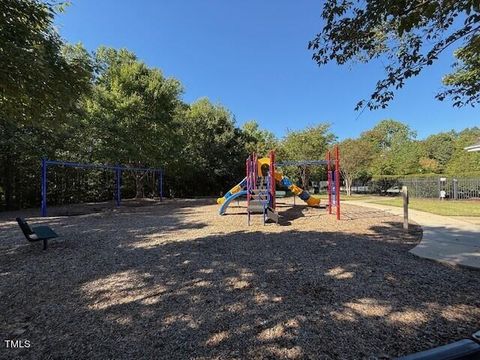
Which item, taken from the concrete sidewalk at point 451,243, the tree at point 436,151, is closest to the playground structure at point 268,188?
the concrete sidewalk at point 451,243

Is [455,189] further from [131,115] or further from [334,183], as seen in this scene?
[131,115]

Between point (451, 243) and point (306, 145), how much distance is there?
27.7 metres

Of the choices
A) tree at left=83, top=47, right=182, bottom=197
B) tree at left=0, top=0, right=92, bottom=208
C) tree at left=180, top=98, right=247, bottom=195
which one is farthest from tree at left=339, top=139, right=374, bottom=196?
tree at left=0, top=0, right=92, bottom=208

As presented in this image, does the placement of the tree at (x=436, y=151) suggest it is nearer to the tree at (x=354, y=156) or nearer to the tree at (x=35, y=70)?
the tree at (x=354, y=156)

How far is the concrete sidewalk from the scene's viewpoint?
5676 millimetres

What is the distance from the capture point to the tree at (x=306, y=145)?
3412cm

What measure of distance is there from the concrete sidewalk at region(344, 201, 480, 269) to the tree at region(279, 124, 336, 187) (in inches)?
956

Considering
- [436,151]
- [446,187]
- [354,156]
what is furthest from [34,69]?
[436,151]

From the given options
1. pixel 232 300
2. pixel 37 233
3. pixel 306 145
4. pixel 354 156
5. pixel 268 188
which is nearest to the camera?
pixel 232 300

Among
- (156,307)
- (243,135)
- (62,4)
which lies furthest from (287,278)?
(243,135)

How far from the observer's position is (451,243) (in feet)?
23.0

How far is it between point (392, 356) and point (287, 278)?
7.14 ft

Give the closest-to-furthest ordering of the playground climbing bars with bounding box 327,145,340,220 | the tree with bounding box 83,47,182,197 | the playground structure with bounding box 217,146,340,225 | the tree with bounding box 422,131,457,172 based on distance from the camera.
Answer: the playground structure with bounding box 217,146,340,225, the playground climbing bars with bounding box 327,145,340,220, the tree with bounding box 83,47,182,197, the tree with bounding box 422,131,457,172

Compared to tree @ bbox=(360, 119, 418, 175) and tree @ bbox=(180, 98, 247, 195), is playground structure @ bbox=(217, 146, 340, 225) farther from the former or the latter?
tree @ bbox=(360, 119, 418, 175)
